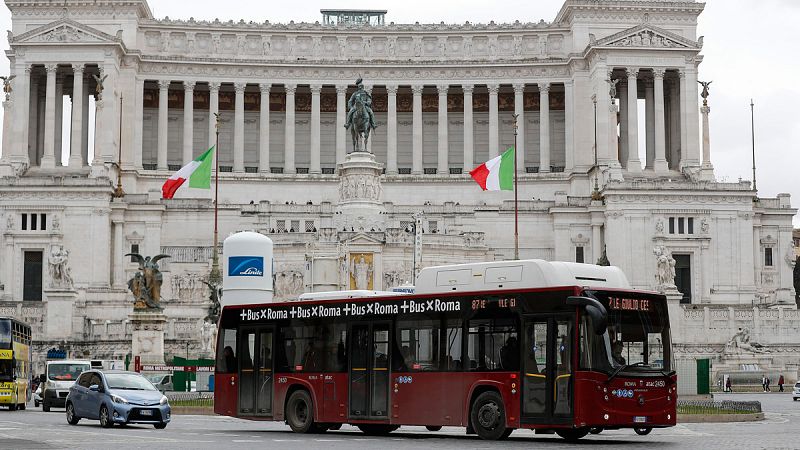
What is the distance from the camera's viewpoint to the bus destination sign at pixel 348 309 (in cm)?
→ 3303

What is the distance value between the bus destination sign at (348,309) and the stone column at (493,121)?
81034 mm

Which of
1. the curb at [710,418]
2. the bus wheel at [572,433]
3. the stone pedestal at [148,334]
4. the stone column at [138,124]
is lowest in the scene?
the curb at [710,418]

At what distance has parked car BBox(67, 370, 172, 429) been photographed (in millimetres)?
38000

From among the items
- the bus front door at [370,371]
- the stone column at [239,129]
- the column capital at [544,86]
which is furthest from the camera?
the column capital at [544,86]

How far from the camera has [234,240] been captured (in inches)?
1757

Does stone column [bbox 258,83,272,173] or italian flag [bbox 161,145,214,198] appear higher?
stone column [bbox 258,83,272,173]

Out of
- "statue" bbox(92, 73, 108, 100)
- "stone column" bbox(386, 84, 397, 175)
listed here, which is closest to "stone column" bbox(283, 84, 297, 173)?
"stone column" bbox(386, 84, 397, 175)

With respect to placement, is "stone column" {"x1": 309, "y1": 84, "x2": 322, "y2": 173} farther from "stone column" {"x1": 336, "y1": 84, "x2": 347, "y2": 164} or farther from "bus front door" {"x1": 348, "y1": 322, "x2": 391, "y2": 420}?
"bus front door" {"x1": 348, "y1": 322, "x2": 391, "y2": 420}

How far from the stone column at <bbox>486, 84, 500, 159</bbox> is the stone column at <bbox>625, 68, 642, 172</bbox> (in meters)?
12.3

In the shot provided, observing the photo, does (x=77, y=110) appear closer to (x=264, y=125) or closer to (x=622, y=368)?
(x=264, y=125)

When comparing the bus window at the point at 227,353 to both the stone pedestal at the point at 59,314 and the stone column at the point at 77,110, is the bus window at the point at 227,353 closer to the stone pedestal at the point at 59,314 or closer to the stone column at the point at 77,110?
the stone pedestal at the point at 59,314

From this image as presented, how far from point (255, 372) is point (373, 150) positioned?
8627 centimetres

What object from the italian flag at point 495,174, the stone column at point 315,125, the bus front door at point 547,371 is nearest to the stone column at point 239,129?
the stone column at point 315,125

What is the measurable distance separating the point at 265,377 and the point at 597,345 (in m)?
11.2
